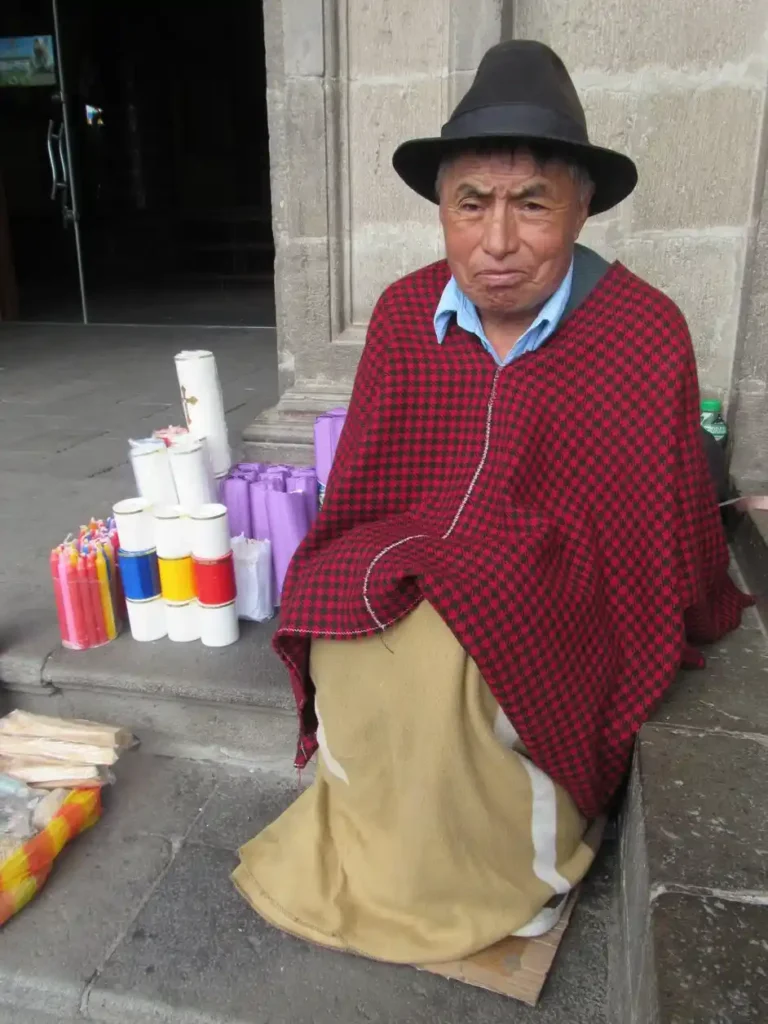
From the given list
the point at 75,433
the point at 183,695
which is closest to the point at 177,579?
the point at 183,695

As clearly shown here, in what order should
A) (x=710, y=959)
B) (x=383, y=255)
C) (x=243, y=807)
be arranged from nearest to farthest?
(x=710, y=959) → (x=243, y=807) → (x=383, y=255)

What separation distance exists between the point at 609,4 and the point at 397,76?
2.27ft

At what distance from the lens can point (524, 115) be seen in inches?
60.2

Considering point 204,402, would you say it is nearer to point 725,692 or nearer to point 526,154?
point 526,154

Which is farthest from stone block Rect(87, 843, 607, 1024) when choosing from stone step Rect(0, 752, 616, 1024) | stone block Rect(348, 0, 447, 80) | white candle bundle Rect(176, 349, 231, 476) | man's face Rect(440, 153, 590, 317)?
stone block Rect(348, 0, 447, 80)

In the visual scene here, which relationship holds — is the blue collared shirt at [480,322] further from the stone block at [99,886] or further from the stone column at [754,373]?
the stone block at [99,886]

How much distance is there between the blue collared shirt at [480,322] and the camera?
Answer: 66.8 inches

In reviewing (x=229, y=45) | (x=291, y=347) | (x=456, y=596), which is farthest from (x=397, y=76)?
(x=229, y=45)

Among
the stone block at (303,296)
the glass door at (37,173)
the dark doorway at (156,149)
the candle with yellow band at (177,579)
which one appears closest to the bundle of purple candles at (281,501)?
the candle with yellow band at (177,579)

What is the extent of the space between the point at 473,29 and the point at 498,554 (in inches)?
75.8

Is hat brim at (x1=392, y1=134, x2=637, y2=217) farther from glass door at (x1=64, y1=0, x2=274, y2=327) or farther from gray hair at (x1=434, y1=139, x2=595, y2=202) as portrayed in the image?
glass door at (x1=64, y1=0, x2=274, y2=327)

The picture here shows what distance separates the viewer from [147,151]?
43.4ft

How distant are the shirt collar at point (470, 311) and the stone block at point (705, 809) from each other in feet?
2.78

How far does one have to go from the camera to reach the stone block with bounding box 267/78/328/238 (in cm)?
294
